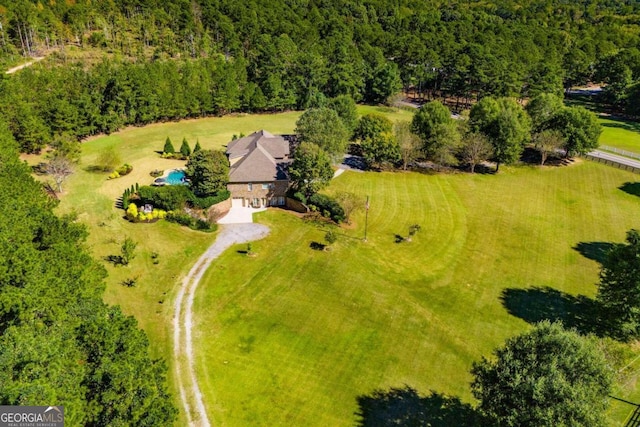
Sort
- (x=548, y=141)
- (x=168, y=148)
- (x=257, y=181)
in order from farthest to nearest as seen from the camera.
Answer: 1. (x=168, y=148)
2. (x=548, y=141)
3. (x=257, y=181)

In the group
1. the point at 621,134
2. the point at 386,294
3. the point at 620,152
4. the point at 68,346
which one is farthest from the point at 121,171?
the point at 621,134

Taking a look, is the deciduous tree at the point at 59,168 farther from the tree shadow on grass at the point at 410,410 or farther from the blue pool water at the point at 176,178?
the tree shadow on grass at the point at 410,410

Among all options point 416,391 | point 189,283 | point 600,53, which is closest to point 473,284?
point 416,391

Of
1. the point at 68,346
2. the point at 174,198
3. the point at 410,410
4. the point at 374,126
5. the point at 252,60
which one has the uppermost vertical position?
the point at 252,60

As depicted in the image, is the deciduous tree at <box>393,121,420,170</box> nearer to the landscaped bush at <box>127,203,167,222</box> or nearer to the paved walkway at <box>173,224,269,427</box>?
the paved walkway at <box>173,224,269,427</box>

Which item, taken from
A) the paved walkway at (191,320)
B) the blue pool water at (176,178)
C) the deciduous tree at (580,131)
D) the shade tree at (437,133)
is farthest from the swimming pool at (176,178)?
the deciduous tree at (580,131)

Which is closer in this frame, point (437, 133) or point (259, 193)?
point (259, 193)

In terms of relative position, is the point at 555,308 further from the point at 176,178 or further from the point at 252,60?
the point at 252,60
